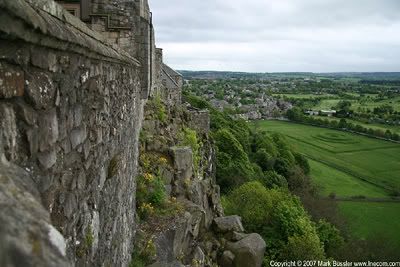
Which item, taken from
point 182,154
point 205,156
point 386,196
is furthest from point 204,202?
point 386,196

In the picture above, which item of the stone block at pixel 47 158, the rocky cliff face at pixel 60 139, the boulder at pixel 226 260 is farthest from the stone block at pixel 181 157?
the stone block at pixel 47 158

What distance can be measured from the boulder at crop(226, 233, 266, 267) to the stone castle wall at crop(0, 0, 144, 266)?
10.2 metres

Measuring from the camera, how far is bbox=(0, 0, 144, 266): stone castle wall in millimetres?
1660

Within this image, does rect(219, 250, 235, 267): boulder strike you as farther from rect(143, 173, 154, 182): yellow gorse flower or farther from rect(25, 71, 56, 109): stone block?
rect(25, 71, 56, 109): stone block

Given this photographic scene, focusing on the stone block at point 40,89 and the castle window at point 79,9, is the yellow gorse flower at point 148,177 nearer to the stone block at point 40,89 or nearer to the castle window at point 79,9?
the castle window at point 79,9

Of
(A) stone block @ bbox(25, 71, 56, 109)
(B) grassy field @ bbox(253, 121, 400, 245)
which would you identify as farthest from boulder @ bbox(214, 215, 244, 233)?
(B) grassy field @ bbox(253, 121, 400, 245)

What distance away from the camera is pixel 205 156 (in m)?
23.0

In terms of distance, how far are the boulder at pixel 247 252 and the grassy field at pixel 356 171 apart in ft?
86.7

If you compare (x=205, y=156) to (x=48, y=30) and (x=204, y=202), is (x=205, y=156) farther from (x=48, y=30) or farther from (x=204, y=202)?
(x=48, y=30)

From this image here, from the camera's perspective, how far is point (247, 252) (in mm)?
15273

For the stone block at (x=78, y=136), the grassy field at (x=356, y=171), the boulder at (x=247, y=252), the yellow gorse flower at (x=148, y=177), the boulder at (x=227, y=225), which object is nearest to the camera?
the stone block at (x=78, y=136)

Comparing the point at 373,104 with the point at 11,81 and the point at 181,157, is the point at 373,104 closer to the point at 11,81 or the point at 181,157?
the point at 181,157

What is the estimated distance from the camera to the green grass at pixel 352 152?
212 ft

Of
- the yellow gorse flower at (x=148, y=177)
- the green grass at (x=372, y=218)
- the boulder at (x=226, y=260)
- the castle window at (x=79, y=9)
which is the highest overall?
the castle window at (x=79, y=9)
